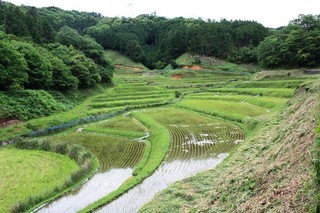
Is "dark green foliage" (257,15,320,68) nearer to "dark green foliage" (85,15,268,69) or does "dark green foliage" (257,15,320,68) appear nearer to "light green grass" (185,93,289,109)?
"light green grass" (185,93,289,109)

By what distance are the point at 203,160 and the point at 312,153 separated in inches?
414

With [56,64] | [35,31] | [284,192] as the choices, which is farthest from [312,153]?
[35,31]

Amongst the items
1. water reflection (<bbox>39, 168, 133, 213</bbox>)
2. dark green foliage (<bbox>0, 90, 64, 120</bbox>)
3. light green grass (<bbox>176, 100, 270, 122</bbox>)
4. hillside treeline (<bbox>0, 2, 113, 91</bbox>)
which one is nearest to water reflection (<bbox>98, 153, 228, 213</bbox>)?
water reflection (<bbox>39, 168, 133, 213</bbox>)

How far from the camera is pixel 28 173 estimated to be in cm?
1947

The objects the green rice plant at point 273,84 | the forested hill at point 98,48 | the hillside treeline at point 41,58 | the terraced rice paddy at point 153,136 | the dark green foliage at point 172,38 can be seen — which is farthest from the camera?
the dark green foliage at point 172,38

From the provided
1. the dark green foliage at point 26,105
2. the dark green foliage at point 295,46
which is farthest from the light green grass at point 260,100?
the dark green foliage at point 26,105

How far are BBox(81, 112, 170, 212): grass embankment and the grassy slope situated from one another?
3.65 meters

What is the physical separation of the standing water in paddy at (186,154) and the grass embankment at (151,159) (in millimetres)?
281

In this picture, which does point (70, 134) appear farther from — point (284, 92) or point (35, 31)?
point (35, 31)

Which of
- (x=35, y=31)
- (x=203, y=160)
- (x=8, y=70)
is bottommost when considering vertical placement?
(x=203, y=160)

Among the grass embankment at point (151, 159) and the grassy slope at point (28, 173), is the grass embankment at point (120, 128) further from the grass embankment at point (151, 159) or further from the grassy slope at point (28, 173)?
the grassy slope at point (28, 173)

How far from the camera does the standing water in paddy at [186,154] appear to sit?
1522cm

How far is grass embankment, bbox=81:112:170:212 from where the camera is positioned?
15227 mm

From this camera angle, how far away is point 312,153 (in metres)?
9.28
